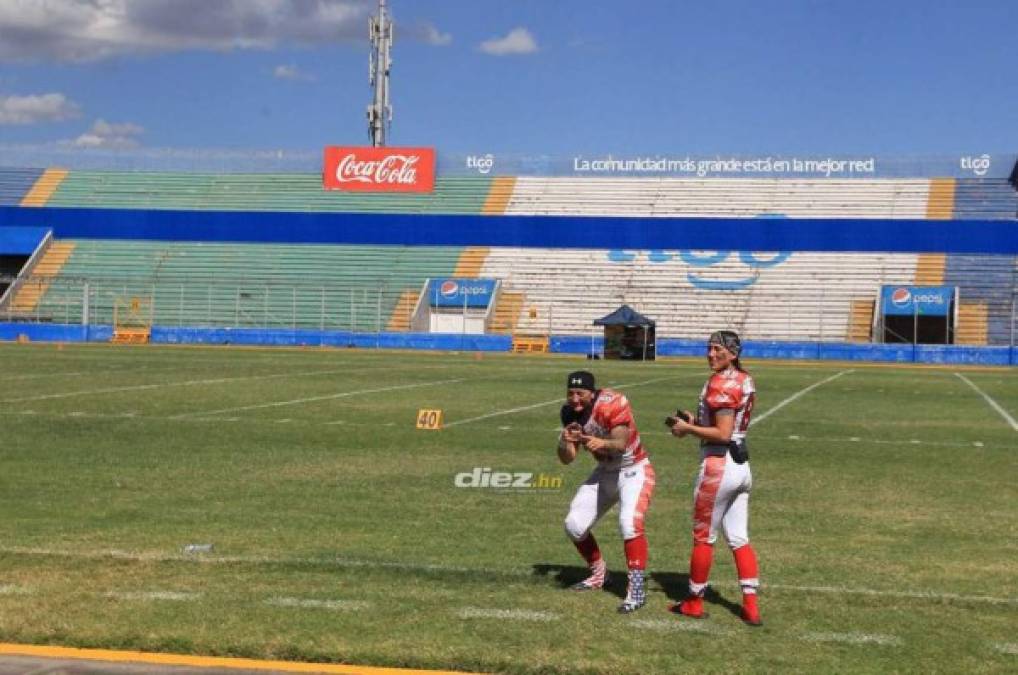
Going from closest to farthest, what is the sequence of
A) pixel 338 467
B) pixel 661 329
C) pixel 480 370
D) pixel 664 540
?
pixel 664 540 < pixel 338 467 < pixel 480 370 < pixel 661 329

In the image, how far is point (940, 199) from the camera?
220 ft

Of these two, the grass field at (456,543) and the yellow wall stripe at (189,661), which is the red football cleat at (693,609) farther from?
the yellow wall stripe at (189,661)

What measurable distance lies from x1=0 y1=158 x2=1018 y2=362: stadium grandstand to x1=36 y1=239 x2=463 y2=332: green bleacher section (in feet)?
0.35

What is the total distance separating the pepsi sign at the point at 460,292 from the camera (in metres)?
64.2

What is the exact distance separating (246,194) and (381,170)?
7.55 m

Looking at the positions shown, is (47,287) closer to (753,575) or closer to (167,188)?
(167,188)

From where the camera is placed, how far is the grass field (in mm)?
7559

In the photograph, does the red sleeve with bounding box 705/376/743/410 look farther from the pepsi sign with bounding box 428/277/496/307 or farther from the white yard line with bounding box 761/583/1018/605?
the pepsi sign with bounding box 428/277/496/307

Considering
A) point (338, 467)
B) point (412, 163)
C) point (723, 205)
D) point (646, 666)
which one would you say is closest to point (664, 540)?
point (646, 666)

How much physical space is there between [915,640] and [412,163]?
223 ft

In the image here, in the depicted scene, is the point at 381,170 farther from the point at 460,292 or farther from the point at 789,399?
the point at 789,399

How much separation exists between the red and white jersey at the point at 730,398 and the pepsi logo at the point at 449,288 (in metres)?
56.4

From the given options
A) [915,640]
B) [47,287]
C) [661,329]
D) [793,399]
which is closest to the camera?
[915,640]

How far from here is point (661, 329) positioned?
6197 cm
